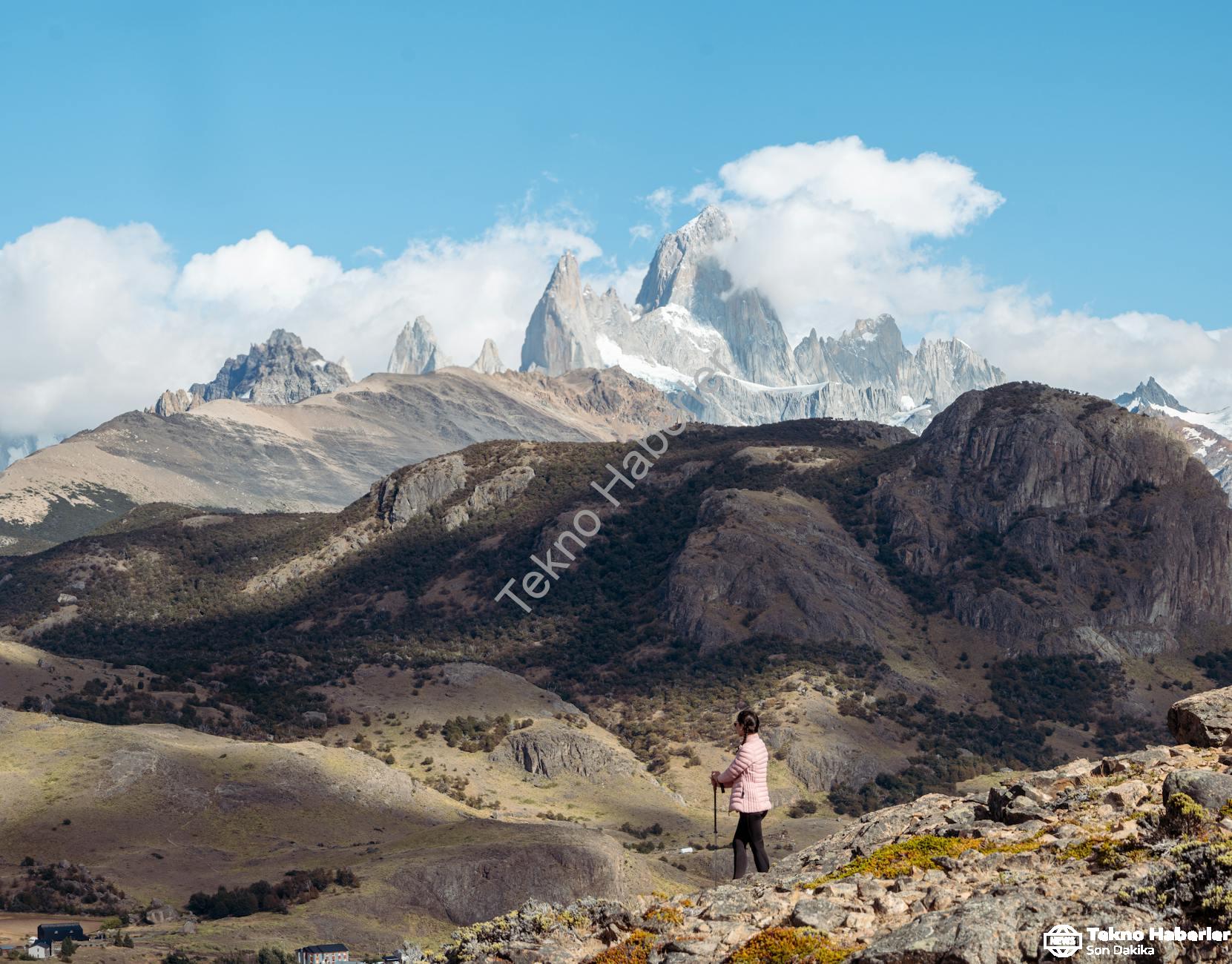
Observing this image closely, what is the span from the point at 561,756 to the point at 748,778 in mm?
122291

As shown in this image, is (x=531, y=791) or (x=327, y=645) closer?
(x=531, y=791)

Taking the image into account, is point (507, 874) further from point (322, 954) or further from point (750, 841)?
point (750, 841)

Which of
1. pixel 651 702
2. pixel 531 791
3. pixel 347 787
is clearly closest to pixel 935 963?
pixel 347 787

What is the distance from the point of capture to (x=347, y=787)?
11812 cm

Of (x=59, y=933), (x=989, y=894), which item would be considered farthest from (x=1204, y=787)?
(x=59, y=933)

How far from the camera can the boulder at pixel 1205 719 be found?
31.6 metres

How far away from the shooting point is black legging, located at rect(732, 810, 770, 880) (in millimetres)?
27688

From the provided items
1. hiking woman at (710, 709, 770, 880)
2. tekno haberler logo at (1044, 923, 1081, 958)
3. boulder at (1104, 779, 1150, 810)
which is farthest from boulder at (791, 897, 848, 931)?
boulder at (1104, 779, 1150, 810)

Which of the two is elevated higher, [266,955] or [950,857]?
[950,857]

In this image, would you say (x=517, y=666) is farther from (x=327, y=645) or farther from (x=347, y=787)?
(x=347, y=787)

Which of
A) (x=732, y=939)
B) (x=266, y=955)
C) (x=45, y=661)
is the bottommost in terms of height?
(x=266, y=955)

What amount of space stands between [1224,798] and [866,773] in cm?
12865

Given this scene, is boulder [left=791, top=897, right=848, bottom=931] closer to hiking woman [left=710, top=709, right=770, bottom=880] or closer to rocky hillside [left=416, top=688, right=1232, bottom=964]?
rocky hillside [left=416, top=688, right=1232, bottom=964]

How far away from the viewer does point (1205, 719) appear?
105 feet
